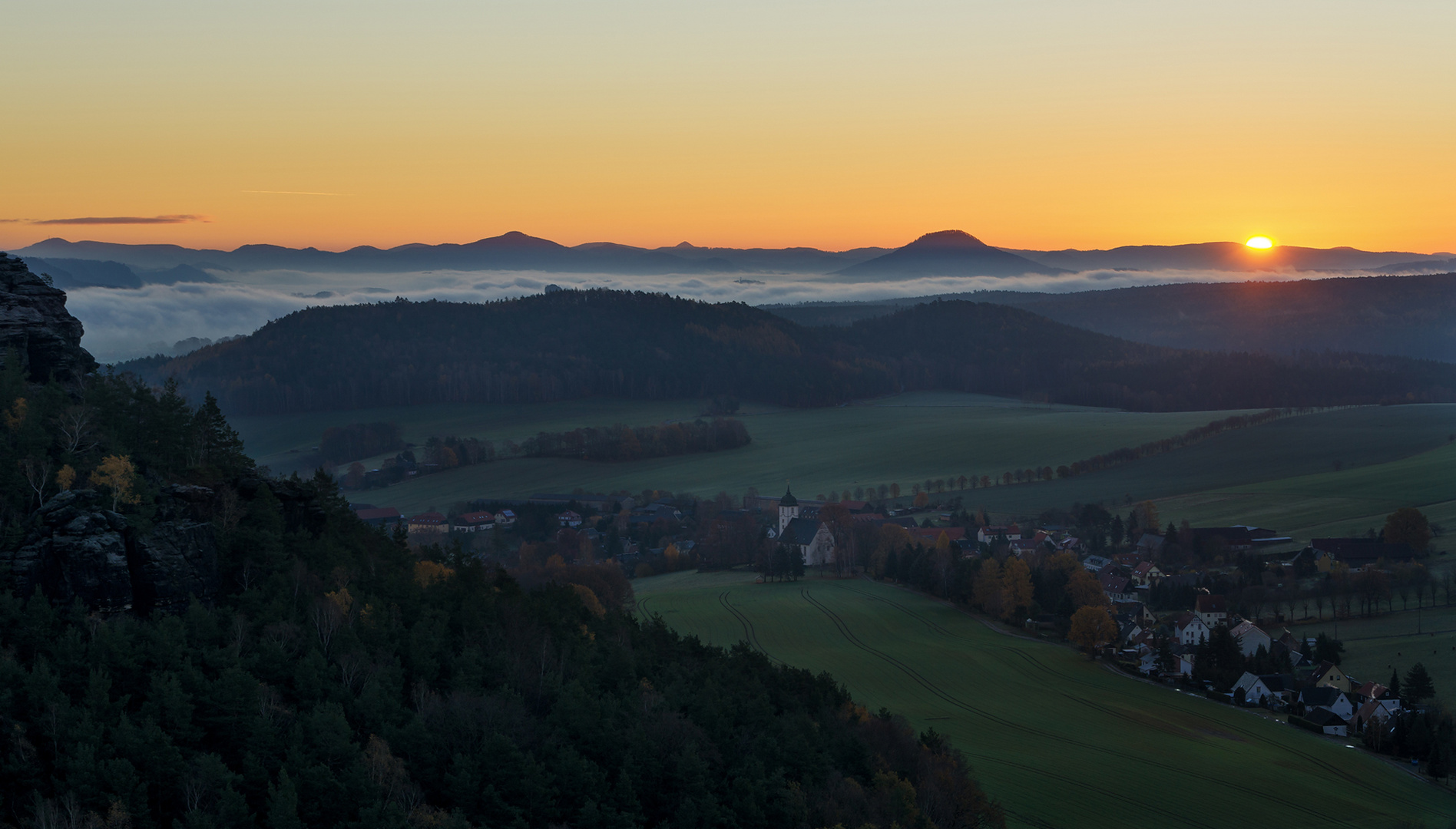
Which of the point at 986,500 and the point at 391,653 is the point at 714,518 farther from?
the point at 391,653

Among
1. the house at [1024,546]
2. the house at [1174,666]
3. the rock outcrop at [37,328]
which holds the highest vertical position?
the rock outcrop at [37,328]

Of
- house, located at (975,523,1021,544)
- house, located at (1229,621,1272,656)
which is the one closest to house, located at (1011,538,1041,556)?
house, located at (975,523,1021,544)

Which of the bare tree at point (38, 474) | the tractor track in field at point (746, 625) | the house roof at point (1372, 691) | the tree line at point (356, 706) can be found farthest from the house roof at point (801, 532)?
the bare tree at point (38, 474)

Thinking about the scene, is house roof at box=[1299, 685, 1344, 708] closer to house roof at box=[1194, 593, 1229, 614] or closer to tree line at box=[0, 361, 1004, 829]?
house roof at box=[1194, 593, 1229, 614]

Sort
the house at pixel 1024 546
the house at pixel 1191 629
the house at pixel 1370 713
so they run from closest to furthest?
the house at pixel 1370 713, the house at pixel 1191 629, the house at pixel 1024 546

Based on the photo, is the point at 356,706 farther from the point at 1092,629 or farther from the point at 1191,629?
the point at 1191,629

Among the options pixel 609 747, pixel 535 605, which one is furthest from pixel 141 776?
pixel 535 605

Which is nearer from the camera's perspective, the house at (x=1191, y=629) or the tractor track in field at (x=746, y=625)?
the tractor track in field at (x=746, y=625)

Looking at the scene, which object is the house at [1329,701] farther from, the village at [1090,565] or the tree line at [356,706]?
the tree line at [356,706]
